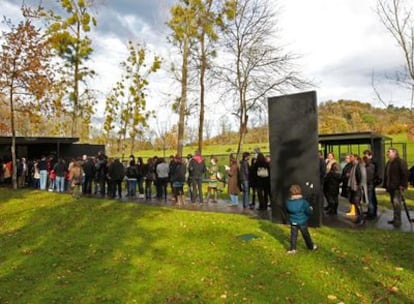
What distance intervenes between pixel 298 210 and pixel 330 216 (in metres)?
4.46

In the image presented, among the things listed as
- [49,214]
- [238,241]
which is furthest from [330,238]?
[49,214]

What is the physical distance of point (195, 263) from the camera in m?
8.12

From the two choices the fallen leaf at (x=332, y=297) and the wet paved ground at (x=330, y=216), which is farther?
the wet paved ground at (x=330, y=216)

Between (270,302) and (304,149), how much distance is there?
5197 millimetres

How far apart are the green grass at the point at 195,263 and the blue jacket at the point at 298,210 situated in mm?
748

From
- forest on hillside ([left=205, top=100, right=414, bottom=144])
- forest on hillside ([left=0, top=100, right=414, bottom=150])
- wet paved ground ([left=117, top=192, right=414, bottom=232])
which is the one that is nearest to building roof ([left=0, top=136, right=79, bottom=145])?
forest on hillside ([left=0, top=100, right=414, bottom=150])

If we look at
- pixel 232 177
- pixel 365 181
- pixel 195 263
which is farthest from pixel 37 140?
pixel 365 181

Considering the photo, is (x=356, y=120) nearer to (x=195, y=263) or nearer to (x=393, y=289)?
(x=195, y=263)

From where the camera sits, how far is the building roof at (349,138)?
56.5ft

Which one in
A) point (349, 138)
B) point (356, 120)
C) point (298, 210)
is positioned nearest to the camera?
point (298, 210)

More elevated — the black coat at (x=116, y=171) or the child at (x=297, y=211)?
the black coat at (x=116, y=171)

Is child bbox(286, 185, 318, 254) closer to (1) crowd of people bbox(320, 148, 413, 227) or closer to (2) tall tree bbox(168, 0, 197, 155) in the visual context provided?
(1) crowd of people bbox(320, 148, 413, 227)

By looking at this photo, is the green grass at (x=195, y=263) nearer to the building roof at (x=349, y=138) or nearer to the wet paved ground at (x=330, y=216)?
the wet paved ground at (x=330, y=216)

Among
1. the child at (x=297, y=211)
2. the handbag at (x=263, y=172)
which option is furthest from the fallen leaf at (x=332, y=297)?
the handbag at (x=263, y=172)
